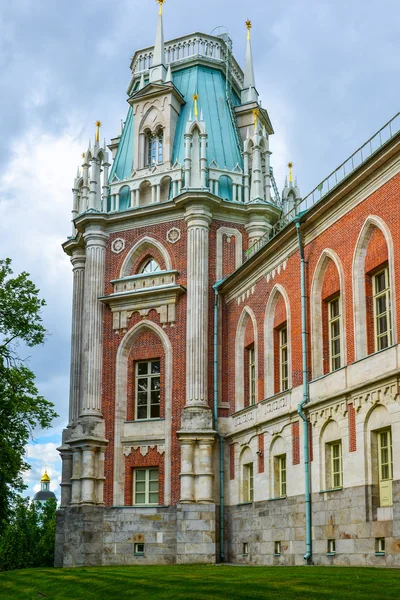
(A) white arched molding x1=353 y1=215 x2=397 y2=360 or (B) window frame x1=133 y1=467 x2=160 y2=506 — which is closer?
(A) white arched molding x1=353 y1=215 x2=397 y2=360

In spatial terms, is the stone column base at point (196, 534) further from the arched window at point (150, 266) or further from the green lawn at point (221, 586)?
the arched window at point (150, 266)

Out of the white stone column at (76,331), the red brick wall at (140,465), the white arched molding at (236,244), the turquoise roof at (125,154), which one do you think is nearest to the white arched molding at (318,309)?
the white arched molding at (236,244)

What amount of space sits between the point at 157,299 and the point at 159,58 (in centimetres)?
1216

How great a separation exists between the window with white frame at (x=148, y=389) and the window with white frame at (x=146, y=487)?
7.32 ft

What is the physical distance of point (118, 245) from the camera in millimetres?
38781

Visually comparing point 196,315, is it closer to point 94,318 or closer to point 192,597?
point 94,318

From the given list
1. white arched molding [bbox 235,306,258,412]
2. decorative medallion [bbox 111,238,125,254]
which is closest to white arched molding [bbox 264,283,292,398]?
white arched molding [bbox 235,306,258,412]

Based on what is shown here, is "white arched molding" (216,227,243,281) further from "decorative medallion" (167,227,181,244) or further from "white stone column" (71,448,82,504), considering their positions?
"white stone column" (71,448,82,504)

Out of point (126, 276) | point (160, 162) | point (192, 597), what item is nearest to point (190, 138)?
point (160, 162)

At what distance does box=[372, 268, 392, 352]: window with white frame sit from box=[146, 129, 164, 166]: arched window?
1788 cm

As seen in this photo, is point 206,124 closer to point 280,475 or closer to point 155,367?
point 155,367

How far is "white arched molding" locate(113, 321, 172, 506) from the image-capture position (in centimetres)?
3553

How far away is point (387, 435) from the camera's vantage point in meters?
23.0

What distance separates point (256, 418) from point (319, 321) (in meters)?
5.48
